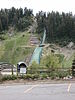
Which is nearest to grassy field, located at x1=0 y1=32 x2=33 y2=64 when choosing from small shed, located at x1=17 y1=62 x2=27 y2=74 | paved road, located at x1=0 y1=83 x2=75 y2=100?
small shed, located at x1=17 y1=62 x2=27 y2=74

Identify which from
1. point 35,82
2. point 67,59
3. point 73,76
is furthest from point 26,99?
point 67,59

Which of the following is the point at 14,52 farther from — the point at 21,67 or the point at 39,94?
the point at 39,94

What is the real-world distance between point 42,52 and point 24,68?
453ft

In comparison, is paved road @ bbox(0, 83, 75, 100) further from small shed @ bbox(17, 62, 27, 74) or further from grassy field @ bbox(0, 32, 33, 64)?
grassy field @ bbox(0, 32, 33, 64)

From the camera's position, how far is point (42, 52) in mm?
172250

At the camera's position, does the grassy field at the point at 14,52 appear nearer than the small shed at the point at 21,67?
No

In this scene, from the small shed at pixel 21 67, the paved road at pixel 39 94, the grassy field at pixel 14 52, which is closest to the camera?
the paved road at pixel 39 94

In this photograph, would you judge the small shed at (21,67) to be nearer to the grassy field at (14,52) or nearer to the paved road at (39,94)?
the paved road at (39,94)

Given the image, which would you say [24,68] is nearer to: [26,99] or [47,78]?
[47,78]

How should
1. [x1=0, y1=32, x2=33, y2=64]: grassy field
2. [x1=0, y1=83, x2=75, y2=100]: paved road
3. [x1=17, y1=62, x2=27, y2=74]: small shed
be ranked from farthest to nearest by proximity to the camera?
1. [x1=0, y1=32, x2=33, y2=64]: grassy field
2. [x1=17, y1=62, x2=27, y2=74]: small shed
3. [x1=0, y1=83, x2=75, y2=100]: paved road

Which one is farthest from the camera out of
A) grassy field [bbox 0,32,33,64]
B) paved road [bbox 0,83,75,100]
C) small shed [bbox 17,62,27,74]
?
grassy field [bbox 0,32,33,64]

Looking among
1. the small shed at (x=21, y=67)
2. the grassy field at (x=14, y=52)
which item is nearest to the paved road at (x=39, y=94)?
the small shed at (x=21, y=67)

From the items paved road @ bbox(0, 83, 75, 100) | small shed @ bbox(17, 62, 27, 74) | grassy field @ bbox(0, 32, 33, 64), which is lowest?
paved road @ bbox(0, 83, 75, 100)

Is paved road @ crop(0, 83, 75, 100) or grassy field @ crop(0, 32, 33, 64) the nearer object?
paved road @ crop(0, 83, 75, 100)
